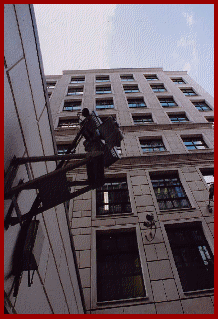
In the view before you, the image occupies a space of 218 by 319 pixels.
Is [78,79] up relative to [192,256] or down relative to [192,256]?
up

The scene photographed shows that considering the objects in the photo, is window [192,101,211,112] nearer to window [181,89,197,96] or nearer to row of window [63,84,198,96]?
row of window [63,84,198,96]

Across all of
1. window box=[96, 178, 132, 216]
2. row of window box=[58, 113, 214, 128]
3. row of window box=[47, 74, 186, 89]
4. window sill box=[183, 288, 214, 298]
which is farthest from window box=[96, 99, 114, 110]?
window sill box=[183, 288, 214, 298]

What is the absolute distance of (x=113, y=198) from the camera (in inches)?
511

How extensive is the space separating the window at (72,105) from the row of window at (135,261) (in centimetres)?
1591

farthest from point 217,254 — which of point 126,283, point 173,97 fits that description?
point 173,97

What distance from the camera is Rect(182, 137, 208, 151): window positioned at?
17.0 meters

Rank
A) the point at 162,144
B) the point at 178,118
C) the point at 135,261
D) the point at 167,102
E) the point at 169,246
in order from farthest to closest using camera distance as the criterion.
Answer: the point at 167,102 < the point at 178,118 < the point at 162,144 < the point at 169,246 < the point at 135,261

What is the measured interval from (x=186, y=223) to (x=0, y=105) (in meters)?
11.0

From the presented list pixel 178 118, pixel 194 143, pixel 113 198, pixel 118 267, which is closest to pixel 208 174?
pixel 194 143

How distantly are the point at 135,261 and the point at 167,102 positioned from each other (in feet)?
63.1

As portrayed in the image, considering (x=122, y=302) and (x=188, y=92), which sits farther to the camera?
(x=188, y=92)

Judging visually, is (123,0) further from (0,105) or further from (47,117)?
(0,105)

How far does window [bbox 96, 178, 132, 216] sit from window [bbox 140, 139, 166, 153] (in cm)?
418

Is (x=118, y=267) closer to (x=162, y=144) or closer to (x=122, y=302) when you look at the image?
(x=122, y=302)
